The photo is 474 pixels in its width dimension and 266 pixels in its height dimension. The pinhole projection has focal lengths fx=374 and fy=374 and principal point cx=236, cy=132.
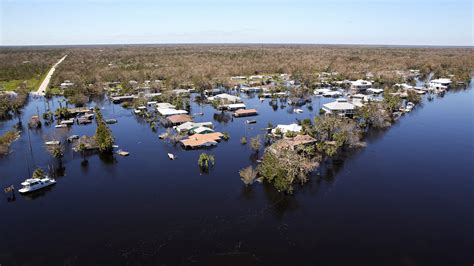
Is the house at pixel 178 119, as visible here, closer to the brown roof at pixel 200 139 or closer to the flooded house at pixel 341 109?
the brown roof at pixel 200 139

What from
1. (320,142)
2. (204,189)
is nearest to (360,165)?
(320,142)

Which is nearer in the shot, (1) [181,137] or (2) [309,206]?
(2) [309,206]

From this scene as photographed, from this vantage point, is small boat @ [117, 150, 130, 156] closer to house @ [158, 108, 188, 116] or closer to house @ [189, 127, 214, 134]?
house @ [189, 127, 214, 134]

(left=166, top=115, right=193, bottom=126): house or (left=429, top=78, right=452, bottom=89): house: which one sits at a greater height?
(left=429, top=78, right=452, bottom=89): house

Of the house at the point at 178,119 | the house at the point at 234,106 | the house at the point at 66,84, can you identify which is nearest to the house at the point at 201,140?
the house at the point at 178,119

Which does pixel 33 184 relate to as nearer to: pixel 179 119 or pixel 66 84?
pixel 179 119

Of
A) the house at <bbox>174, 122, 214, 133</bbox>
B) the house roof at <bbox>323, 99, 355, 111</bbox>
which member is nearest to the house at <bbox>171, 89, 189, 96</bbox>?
the house at <bbox>174, 122, 214, 133</bbox>

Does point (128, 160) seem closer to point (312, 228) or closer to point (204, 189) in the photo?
point (204, 189)
